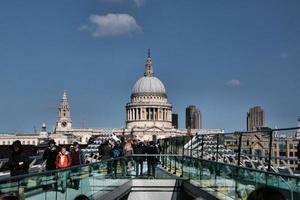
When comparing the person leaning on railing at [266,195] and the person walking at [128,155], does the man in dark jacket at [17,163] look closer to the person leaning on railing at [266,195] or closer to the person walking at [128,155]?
the person leaning on railing at [266,195]

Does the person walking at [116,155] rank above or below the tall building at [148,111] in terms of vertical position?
below

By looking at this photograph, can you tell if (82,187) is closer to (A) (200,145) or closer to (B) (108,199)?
(B) (108,199)

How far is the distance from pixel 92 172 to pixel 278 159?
182 inches

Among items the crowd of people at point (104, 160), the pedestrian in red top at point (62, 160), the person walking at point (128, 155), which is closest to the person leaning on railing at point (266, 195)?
the crowd of people at point (104, 160)

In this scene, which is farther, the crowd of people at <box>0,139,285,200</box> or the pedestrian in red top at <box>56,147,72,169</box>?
the pedestrian in red top at <box>56,147,72,169</box>

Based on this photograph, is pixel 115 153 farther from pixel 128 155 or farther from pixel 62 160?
pixel 62 160

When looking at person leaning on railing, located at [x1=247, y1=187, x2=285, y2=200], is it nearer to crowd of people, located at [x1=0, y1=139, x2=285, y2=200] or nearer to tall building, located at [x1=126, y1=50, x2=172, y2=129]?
crowd of people, located at [x1=0, y1=139, x2=285, y2=200]

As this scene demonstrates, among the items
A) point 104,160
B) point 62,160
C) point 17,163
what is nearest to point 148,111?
point 104,160

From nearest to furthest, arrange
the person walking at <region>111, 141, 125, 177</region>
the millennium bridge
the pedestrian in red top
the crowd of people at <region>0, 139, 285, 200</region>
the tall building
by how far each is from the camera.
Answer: the crowd of people at <region>0, 139, 285, 200</region>
the millennium bridge
the pedestrian in red top
the person walking at <region>111, 141, 125, 177</region>
the tall building

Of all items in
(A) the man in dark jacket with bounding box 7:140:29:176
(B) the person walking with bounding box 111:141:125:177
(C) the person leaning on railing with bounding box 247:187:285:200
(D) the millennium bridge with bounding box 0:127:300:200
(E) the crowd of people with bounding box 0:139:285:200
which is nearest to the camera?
(C) the person leaning on railing with bounding box 247:187:285:200

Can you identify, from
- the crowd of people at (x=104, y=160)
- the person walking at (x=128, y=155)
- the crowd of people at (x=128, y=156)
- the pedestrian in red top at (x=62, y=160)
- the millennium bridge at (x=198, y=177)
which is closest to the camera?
the crowd of people at (x=104, y=160)

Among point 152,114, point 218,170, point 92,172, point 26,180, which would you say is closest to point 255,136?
point 218,170

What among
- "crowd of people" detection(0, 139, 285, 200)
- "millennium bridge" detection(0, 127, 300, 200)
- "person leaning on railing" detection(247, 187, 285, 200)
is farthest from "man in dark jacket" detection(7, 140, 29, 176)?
"person leaning on railing" detection(247, 187, 285, 200)

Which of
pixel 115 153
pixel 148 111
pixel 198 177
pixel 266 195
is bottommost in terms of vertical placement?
pixel 198 177
